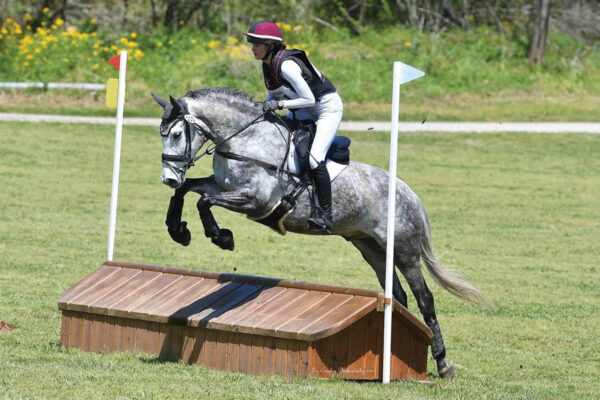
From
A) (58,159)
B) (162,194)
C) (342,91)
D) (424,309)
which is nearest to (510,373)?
(424,309)

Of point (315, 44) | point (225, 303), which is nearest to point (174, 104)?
point (225, 303)

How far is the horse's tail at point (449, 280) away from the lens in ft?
27.1

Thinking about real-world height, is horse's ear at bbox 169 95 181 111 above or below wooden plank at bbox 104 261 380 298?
above

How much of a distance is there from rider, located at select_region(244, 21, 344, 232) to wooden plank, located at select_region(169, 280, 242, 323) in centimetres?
80

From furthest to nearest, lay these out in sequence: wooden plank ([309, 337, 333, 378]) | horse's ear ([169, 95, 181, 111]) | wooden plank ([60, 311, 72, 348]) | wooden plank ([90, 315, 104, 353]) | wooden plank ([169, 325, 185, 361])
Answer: wooden plank ([60, 311, 72, 348]), wooden plank ([90, 315, 104, 353]), wooden plank ([169, 325, 185, 361]), horse's ear ([169, 95, 181, 111]), wooden plank ([309, 337, 333, 378])

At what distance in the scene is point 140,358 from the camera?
754cm

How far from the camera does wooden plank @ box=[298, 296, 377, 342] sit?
6676 mm

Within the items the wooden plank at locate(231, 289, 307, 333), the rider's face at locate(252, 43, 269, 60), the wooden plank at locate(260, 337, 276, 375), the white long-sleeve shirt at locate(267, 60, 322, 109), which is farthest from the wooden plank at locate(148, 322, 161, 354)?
the rider's face at locate(252, 43, 269, 60)

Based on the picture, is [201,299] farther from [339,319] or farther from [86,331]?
[339,319]

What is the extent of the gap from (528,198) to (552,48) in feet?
27.9

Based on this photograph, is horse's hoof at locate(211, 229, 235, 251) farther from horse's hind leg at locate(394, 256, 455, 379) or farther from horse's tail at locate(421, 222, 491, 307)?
horse's tail at locate(421, 222, 491, 307)

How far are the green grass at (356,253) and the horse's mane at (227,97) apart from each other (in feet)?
5.84

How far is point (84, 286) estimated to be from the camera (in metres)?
8.27

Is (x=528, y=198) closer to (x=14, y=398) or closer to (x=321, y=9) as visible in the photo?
(x=321, y=9)
